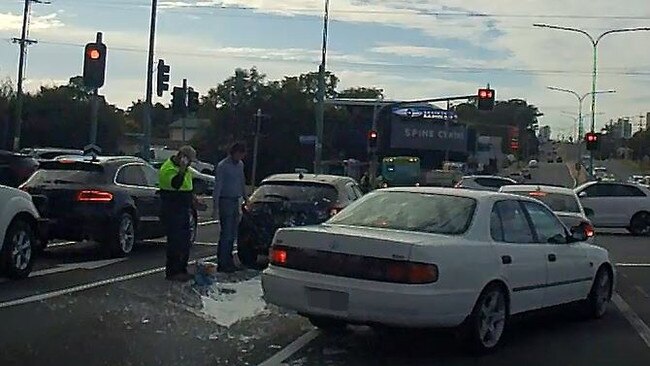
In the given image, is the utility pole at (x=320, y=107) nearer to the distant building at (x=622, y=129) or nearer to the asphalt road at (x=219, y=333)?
the asphalt road at (x=219, y=333)

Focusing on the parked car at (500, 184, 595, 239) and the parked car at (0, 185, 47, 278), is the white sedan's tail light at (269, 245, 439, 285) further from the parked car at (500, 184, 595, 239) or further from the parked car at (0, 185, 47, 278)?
the parked car at (500, 184, 595, 239)

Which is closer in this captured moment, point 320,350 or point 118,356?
point 118,356

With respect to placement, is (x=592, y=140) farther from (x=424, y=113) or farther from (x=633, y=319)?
(x=424, y=113)


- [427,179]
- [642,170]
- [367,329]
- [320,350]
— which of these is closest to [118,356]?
[320,350]

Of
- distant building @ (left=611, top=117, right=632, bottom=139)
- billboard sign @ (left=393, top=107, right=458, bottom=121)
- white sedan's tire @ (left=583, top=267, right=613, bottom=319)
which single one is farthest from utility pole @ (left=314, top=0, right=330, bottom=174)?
distant building @ (left=611, top=117, right=632, bottom=139)

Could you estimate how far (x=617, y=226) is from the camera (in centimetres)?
2950

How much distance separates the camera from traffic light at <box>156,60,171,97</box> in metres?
31.9

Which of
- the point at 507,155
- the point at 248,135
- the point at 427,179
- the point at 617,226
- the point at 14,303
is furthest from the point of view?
the point at 507,155

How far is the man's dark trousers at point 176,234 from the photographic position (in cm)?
1342

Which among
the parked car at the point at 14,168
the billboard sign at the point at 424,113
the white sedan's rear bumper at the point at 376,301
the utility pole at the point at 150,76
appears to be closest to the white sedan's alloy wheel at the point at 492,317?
the white sedan's rear bumper at the point at 376,301

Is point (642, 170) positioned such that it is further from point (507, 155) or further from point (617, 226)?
point (617, 226)

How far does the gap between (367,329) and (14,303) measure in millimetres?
3618

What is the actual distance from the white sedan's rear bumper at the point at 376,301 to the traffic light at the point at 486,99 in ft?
112

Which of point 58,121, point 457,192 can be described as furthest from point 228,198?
point 58,121
